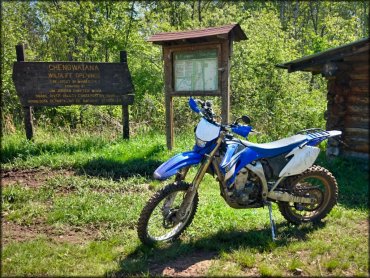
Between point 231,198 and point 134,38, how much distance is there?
1359 cm

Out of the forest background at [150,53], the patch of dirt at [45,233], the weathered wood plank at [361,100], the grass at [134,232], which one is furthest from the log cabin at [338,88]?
the patch of dirt at [45,233]

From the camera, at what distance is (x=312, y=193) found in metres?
4.35

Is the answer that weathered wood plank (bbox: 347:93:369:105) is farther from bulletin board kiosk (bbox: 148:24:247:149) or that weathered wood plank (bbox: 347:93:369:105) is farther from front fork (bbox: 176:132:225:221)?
bulletin board kiosk (bbox: 148:24:247:149)

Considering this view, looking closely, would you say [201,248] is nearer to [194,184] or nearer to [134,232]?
[194,184]

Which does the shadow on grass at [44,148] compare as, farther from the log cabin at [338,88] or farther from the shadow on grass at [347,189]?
the shadow on grass at [347,189]

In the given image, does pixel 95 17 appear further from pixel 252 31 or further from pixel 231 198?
pixel 231 198

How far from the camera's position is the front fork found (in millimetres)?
3820

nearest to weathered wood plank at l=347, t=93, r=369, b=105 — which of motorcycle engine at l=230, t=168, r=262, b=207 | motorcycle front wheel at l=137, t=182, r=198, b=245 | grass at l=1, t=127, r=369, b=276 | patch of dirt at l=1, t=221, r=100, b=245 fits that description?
grass at l=1, t=127, r=369, b=276

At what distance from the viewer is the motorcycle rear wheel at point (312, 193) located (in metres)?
4.29

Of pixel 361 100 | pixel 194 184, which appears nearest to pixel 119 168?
pixel 194 184

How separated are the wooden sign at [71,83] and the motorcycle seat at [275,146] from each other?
17.1 feet

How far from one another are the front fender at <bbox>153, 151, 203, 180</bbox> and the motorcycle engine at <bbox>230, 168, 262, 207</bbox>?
52 centimetres

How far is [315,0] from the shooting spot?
95.1 feet

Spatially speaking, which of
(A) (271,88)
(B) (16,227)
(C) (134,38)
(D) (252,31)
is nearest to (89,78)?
(B) (16,227)
